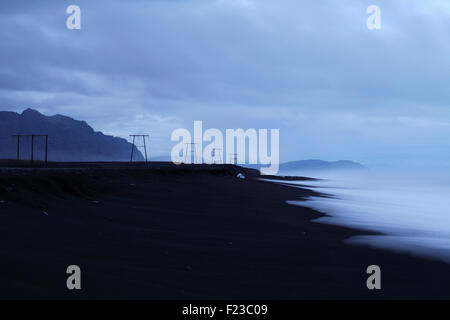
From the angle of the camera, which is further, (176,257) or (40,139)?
(40,139)

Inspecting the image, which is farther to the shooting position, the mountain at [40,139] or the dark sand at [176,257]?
the mountain at [40,139]

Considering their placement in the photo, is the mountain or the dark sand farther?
the mountain

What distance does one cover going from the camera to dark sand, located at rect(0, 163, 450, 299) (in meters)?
4.83

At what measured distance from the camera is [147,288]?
477 cm

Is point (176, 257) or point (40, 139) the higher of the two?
point (40, 139)

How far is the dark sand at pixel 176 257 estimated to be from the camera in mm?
4828

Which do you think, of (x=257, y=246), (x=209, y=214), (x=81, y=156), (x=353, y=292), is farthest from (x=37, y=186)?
(x=81, y=156)

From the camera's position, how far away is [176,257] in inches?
248

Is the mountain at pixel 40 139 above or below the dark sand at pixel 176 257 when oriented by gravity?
above

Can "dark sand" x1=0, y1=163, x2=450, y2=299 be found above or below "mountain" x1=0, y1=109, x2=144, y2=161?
below

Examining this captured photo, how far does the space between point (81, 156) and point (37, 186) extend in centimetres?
18872

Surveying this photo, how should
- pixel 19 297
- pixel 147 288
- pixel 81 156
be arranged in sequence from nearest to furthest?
pixel 19 297, pixel 147 288, pixel 81 156

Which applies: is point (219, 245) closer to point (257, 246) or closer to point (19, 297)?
point (257, 246)

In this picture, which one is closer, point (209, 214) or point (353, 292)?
point (353, 292)
